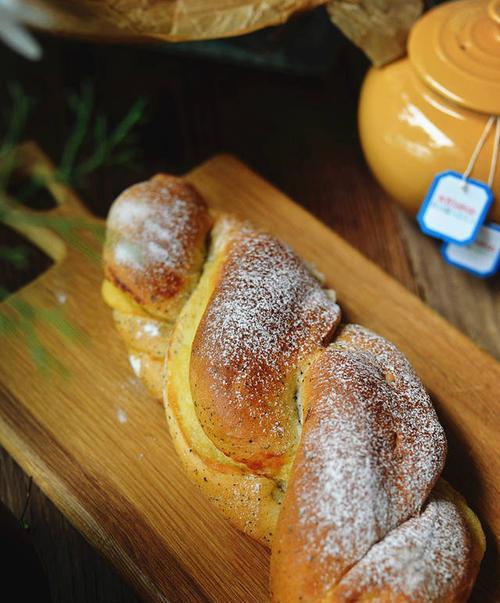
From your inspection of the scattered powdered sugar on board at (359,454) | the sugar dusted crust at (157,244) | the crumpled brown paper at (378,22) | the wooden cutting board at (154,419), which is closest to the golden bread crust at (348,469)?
the scattered powdered sugar on board at (359,454)

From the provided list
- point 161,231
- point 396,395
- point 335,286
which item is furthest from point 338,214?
point 396,395

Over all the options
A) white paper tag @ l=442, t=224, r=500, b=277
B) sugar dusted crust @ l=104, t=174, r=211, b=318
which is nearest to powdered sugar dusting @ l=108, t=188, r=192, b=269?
sugar dusted crust @ l=104, t=174, r=211, b=318

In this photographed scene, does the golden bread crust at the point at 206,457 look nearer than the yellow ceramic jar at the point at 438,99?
Yes

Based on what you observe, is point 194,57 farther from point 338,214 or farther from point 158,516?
point 158,516

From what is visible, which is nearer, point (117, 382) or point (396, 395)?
point (396, 395)

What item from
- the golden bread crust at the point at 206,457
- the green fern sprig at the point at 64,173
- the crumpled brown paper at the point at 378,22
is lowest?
the green fern sprig at the point at 64,173

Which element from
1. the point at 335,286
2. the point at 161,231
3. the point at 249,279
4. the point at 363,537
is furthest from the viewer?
the point at 335,286

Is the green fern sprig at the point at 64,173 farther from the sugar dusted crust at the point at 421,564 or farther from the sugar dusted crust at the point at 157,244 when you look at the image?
the sugar dusted crust at the point at 421,564
